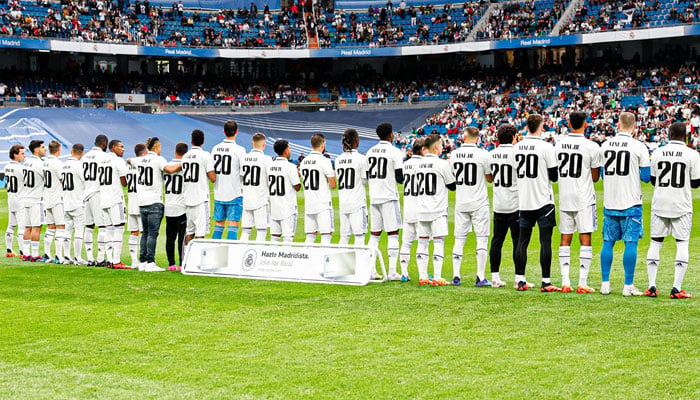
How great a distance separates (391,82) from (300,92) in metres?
6.77

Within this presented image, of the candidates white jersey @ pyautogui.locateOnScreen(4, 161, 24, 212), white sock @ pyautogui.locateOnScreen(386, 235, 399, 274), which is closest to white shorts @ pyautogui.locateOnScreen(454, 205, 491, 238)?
white sock @ pyautogui.locateOnScreen(386, 235, 399, 274)

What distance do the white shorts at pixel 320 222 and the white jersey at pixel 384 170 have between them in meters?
1.00

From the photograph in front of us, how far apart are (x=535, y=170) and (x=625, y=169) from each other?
1057mm

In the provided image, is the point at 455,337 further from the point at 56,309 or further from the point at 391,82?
the point at 391,82

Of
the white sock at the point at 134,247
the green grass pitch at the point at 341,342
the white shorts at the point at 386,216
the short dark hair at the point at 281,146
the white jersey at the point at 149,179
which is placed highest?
the short dark hair at the point at 281,146

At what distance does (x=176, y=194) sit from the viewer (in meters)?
12.8

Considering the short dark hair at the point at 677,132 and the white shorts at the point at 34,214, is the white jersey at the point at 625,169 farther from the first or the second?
the white shorts at the point at 34,214

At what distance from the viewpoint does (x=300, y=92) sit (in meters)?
59.3

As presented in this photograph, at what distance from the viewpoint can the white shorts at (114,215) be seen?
1351 cm

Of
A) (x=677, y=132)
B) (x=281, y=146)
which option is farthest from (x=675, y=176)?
(x=281, y=146)

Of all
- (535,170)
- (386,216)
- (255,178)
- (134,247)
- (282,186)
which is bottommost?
(134,247)

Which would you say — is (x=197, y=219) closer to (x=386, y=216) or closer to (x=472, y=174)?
(x=386, y=216)

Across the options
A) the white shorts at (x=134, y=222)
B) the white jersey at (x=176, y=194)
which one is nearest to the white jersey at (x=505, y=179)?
the white jersey at (x=176, y=194)

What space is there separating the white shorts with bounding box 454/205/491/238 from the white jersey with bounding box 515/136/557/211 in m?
0.69
